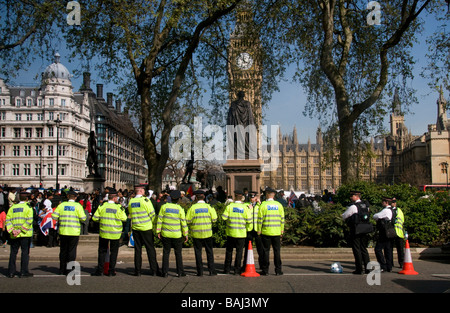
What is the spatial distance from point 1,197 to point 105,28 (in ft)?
25.7

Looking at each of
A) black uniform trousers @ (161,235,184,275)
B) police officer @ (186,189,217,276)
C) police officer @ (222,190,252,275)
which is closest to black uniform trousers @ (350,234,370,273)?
police officer @ (222,190,252,275)

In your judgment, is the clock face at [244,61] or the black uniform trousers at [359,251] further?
the clock face at [244,61]

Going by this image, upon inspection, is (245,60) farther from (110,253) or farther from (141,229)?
(110,253)

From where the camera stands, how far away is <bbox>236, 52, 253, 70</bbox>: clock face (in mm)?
22944

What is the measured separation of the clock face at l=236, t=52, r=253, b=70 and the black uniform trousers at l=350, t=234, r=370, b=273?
559 inches

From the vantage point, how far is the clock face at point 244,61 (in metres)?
22.9

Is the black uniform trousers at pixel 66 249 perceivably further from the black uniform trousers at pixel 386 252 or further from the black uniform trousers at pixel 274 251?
the black uniform trousers at pixel 386 252

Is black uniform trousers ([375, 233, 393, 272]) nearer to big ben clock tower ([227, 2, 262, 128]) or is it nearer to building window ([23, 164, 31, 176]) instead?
big ben clock tower ([227, 2, 262, 128])

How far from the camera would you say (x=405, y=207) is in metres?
14.5

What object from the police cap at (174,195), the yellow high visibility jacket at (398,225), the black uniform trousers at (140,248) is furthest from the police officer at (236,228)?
the yellow high visibility jacket at (398,225)

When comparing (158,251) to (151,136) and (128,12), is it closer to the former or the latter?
(151,136)

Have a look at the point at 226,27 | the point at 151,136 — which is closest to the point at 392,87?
the point at 226,27

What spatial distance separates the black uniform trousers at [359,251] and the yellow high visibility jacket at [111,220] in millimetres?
5327
